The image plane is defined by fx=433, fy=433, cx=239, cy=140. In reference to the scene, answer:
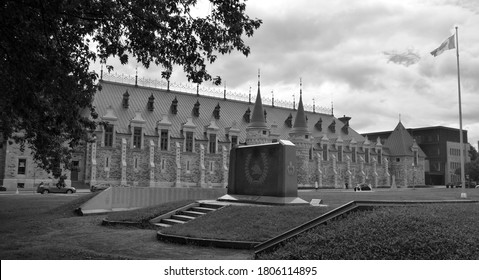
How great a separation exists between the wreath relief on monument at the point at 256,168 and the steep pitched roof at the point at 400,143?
65.0 meters

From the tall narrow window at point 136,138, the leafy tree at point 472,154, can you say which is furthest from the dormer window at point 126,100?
the leafy tree at point 472,154

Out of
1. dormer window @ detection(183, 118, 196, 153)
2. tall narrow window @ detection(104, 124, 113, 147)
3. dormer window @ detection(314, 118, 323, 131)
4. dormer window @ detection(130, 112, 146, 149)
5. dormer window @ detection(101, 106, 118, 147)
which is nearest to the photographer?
dormer window @ detection(101, 106, 118, 147)

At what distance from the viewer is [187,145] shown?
54.9m

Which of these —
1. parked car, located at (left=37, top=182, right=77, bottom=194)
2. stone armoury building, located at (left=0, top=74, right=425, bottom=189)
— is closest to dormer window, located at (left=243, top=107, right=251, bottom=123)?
stone armoury building, located at (left=0, top=74, right=425, bottom=189)

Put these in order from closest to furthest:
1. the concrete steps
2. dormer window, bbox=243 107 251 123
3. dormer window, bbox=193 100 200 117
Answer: the concrete steps → dormer window, bbox=193 100 200 117 → dormer window, bbox=243 107 251 123

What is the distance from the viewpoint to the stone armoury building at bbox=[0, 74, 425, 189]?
48.5 metres

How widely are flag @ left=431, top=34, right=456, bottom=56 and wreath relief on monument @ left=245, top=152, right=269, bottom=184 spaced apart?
59.2 ft

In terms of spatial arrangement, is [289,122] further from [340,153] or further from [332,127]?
[332,127]

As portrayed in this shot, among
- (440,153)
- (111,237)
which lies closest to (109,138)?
(111,237)

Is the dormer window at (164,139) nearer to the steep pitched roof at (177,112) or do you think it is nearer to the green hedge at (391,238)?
the steep pitched roof at (177,112)

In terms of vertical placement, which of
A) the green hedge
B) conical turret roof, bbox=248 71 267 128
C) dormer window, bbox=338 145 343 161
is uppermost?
conical turret roof, bbox=248 71 267 128

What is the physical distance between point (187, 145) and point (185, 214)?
36882 millimetres

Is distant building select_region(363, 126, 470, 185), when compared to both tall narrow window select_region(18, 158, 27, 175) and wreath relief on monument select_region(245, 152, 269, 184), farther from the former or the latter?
wreath relief on monument select_region(245, 152, 269, 184)

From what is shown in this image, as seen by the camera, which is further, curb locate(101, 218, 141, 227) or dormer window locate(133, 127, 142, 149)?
dormer window locate(133, 127, 142, 149)
